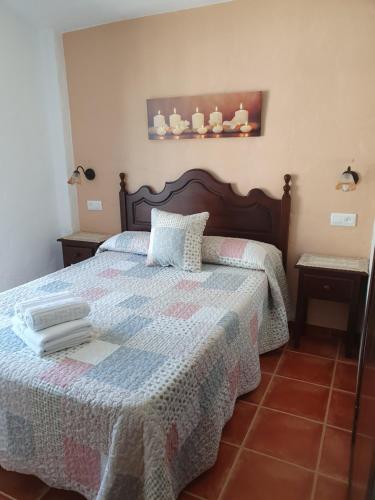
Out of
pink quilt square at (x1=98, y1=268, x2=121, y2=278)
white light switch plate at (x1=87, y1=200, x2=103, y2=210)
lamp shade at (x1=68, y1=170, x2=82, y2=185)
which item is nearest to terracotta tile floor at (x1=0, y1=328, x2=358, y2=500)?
pink quilt square at (x1=98, y1=268, x2=121, y2=278)

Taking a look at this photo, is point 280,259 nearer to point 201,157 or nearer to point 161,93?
point 201,157

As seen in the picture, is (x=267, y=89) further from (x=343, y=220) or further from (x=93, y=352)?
(x=93, y=352)

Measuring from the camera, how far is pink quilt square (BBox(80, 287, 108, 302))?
6.71 ft

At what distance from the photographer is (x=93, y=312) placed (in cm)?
185

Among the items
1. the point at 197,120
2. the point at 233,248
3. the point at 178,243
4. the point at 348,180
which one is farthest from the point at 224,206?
the point at 348,180

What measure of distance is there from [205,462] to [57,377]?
74cm

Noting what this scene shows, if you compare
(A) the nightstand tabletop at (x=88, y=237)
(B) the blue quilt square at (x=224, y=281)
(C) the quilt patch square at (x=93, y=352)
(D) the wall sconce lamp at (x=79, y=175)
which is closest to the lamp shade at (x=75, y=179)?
(D) the wall sconce lamp at (x=79, y=175)

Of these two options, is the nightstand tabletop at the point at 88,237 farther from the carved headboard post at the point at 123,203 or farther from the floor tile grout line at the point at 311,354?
the floor tile grout line at the point at 311,354

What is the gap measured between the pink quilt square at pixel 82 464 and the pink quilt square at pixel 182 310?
28.2 inches

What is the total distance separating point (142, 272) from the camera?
8.11 feet

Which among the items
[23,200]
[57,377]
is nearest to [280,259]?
[57,377]

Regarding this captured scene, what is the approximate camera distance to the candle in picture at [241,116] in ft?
8.71

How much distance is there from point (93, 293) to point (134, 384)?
0.95 m

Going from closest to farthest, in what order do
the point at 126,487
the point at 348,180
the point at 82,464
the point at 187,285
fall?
1. the point at 126,487
2. the point at 82,464
3. the point at 187,285
4. the point at 348,180
